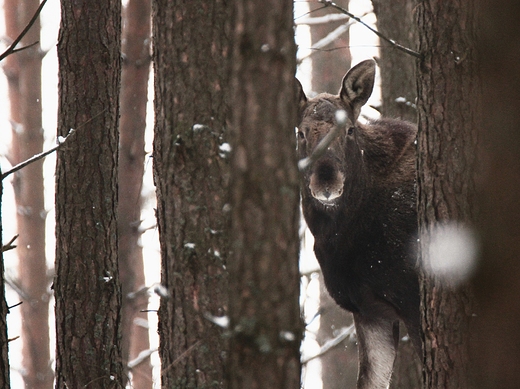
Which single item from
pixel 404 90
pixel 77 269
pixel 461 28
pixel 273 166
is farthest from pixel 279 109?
pixel 404 90

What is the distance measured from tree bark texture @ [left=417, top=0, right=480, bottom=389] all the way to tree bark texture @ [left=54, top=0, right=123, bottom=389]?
2368 mm

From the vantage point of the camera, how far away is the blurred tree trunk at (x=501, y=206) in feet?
9.32

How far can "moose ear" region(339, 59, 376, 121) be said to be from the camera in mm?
6672

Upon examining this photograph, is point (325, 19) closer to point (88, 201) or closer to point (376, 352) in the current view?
point (376, 352)

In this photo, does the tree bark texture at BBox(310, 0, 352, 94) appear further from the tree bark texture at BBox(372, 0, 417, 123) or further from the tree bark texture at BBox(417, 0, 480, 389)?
the tree bark texture at BBox(417, 0, 480, 389)

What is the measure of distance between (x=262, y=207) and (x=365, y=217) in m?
3.66

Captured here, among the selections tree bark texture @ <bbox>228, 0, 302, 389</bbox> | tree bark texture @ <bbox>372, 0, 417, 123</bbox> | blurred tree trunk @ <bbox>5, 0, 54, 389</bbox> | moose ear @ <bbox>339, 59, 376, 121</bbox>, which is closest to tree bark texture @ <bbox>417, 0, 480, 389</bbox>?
tree bark texture @ <bbox>228, 0, 302, 389</bbox>

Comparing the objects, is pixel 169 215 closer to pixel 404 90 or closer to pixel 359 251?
pixel 359 251

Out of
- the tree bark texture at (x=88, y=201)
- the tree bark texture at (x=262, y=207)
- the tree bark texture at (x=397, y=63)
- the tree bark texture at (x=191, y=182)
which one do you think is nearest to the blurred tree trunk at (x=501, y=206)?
the tree bark texture at (x=262, y=207)

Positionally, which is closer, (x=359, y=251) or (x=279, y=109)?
(x=279, y=109)

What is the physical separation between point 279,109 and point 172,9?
7.37 feet

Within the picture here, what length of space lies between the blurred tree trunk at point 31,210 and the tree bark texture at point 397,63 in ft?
23.3

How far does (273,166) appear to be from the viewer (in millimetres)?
2852

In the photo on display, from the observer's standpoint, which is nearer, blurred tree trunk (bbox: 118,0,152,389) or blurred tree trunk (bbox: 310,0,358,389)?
blurred tree trunk (bbox: 118,0,152,389)
